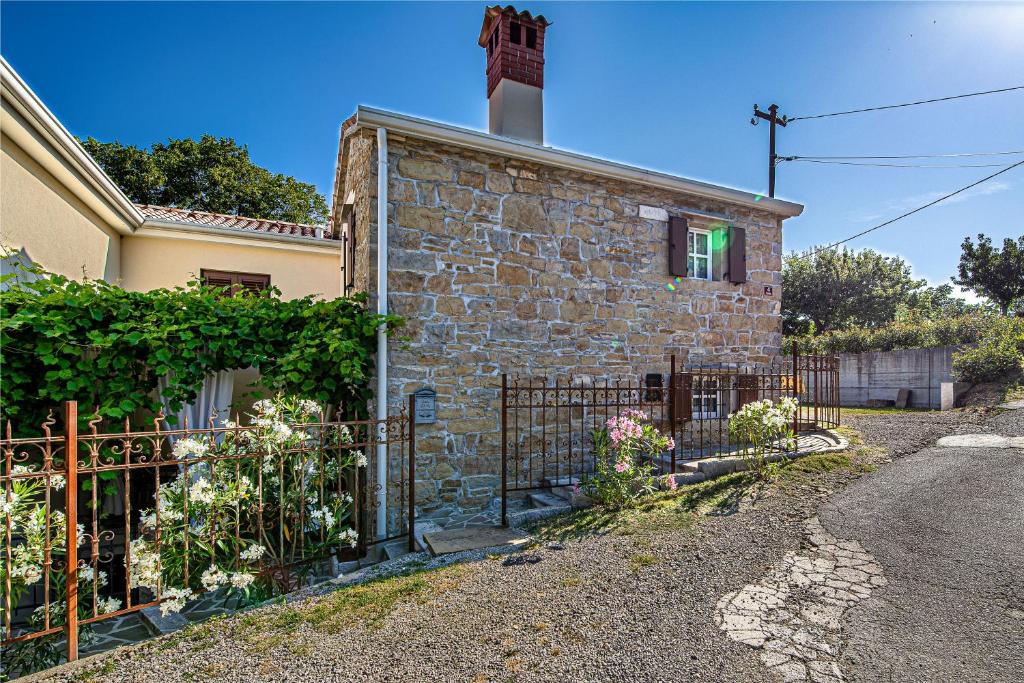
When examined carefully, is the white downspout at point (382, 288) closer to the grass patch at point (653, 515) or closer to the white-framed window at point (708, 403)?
the grass patch at point (653, 515)

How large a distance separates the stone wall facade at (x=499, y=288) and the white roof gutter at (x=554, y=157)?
183 millimetres

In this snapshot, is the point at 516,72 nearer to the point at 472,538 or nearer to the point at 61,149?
the point at 61,149

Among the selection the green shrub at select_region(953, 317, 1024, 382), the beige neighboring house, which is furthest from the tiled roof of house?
the green shrub at select_region(953, 317, 1024, 382)

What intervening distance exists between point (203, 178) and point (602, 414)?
19582 mm

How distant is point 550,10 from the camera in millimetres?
7141

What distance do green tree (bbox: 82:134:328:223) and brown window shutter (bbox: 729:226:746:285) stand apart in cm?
1798

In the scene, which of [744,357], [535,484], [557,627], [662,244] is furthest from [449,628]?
[744,357]

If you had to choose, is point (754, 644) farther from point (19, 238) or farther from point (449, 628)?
point (19, 238)

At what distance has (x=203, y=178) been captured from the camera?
1859 centimetres

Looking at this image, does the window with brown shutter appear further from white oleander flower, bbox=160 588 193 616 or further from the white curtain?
white oleander flower, bbox=160 588 193 616

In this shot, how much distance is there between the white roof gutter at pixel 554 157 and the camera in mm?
5484

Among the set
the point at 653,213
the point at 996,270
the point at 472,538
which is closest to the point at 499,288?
the point at 653,213

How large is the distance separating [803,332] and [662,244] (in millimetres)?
24797

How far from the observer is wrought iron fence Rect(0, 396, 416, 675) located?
119 inches
